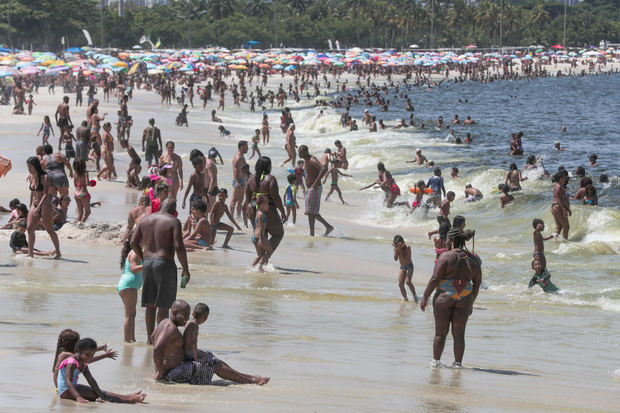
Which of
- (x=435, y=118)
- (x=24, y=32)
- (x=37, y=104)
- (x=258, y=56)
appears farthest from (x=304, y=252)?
(x=24, y=32)

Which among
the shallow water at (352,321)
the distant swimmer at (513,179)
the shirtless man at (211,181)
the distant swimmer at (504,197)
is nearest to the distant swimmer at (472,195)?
the shallow water at (352,321)

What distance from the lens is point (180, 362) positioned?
740 cm

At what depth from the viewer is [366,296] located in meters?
12.2

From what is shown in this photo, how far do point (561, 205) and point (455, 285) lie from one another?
34.3ft

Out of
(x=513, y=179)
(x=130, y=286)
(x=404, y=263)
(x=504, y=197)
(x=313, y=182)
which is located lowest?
(x=504, y=197)

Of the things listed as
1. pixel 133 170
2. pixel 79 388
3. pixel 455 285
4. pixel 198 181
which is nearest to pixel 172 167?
pixel 198 181

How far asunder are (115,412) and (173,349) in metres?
0.98

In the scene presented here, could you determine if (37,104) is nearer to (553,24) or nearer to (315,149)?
(315,149)

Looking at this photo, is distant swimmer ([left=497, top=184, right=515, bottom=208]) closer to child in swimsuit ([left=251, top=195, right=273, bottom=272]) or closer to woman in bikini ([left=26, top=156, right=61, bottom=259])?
child in swimsuit ([left=251, top=195, right=273, bottom=272])

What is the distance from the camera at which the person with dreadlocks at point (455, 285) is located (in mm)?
8242

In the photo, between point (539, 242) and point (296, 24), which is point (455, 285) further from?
point (296, 24)

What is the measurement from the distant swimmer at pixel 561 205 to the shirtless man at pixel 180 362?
11587 mm

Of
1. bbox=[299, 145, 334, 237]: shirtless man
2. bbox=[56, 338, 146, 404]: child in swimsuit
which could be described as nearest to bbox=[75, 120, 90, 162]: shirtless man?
bbox=[299, 145, 334, 237]: shirtless man

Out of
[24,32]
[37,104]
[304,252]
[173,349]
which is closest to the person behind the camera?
[173,349]
